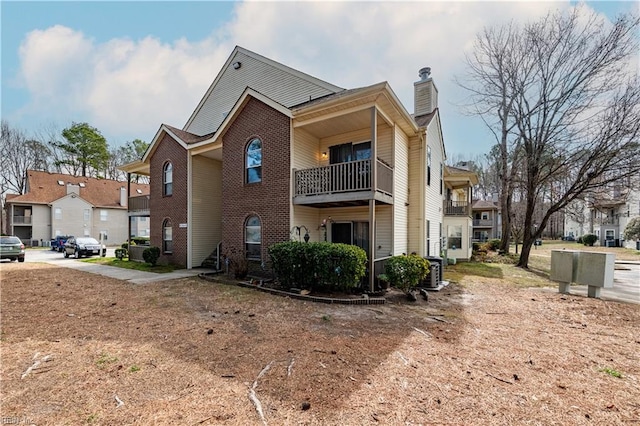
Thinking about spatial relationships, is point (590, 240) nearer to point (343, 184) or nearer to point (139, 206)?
point (343, 184)

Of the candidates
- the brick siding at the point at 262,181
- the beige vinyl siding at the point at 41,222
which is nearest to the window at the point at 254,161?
the brick siding at the point at 262,181

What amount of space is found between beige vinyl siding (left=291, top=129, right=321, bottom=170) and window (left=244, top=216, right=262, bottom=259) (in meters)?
2.84

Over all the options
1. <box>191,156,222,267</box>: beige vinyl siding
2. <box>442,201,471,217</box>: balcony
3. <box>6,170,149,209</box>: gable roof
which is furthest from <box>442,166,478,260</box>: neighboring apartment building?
<box>6,170,149,209</box>: gable roof

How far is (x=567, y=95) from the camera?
15781 mm

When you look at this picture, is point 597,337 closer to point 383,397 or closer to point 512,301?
point 512,301

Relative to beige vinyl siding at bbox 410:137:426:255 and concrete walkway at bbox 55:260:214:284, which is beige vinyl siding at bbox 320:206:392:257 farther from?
concrete walkway at bbox 55:260:214:284

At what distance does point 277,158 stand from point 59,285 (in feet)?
29.0

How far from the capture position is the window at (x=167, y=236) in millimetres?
15211

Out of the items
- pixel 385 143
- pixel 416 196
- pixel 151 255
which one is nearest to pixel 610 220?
pixel 416 196

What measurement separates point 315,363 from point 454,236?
57.9 ft

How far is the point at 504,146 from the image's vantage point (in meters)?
21.8

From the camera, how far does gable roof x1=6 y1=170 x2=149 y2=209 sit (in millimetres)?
32312

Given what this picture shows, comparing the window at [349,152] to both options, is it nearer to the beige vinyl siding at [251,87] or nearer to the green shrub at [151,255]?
the beige vinyl siding at [251,87]

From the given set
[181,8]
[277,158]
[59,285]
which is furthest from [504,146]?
[59,285]
